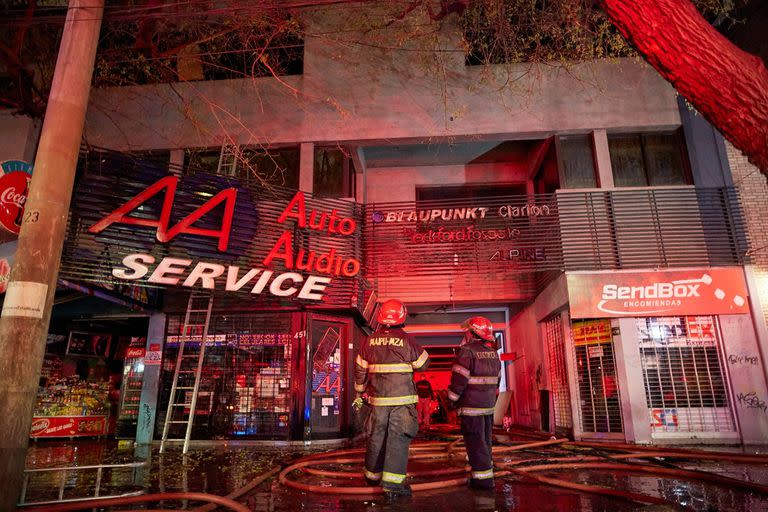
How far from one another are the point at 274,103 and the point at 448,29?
16.4ft

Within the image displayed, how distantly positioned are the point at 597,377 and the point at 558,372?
1.56 meters

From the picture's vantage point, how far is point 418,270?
11.4 meters

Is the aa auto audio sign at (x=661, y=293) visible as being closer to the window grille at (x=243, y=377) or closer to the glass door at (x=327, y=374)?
the glass door at (x=327, y=374)

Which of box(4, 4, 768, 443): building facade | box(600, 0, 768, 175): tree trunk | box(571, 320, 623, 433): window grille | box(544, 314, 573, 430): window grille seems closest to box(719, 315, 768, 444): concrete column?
box(4, 4, 768, 443): building facade

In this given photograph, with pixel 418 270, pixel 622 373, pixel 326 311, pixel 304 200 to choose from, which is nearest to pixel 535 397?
pixel 622 373

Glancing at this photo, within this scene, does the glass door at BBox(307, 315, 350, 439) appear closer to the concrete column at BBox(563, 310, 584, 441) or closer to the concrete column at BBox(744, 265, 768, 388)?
the concrete column at BBox(563, 310, 584, 441)

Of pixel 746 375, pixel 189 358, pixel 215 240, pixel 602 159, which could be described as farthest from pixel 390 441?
pixel 602 159

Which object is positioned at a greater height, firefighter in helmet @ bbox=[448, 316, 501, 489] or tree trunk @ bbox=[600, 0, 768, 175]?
tree trunk @ bbox=[600, 0, 768, 175]

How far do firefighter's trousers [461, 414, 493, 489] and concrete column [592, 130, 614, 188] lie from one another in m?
8.17

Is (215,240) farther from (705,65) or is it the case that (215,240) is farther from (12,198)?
(705,65)

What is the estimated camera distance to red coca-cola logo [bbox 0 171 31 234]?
897 cm

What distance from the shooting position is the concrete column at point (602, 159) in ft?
38.5

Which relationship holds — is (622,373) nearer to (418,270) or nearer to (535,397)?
(535,397)

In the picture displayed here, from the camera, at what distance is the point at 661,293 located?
10.6 metres
